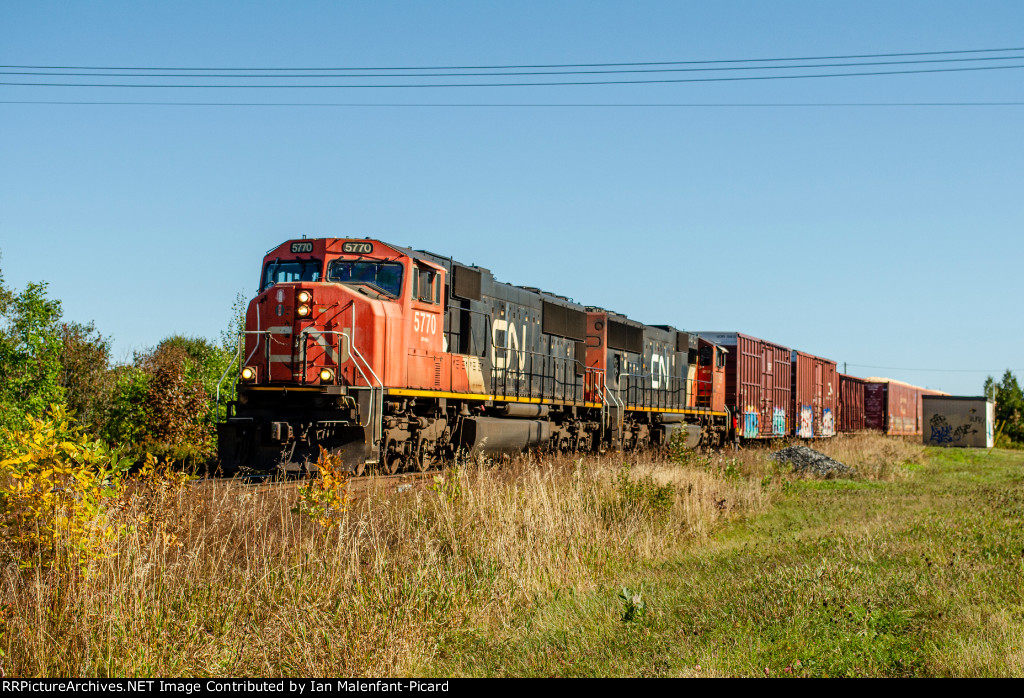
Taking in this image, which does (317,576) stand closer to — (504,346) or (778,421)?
(504,346)

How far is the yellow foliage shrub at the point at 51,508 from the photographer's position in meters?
5.50

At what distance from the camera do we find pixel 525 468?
11.0 metres

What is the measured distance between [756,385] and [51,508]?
26202mm

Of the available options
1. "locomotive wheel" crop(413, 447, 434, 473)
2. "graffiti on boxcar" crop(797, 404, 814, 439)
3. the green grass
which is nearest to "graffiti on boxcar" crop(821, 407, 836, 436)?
"graffiti on boxcar" crop(797, 404, 814, 439)

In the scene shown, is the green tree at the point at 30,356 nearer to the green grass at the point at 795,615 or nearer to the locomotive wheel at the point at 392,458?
the locomotive wheel at the point at 392,458

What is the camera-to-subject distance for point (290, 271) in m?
14.1

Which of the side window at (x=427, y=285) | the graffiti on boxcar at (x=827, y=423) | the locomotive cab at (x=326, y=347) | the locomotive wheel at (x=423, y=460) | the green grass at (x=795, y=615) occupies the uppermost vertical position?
the side window at (x=427, y=285)

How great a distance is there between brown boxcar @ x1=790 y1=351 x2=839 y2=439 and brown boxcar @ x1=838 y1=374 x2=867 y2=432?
5.14 ft

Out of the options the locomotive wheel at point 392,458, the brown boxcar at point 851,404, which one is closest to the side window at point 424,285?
the locomotive wheel at point 392,458

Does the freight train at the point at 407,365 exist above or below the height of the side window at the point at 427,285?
below

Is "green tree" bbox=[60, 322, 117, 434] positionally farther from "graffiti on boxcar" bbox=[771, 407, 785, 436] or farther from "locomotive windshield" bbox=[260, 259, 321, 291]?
"graffiti on boxcar" bbox=[771, 407, 785, 436]

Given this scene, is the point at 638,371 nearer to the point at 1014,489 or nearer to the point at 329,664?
the point at 1014,489

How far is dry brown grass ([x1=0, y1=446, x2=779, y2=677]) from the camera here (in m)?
5.13

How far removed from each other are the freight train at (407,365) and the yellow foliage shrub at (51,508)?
5424mm
